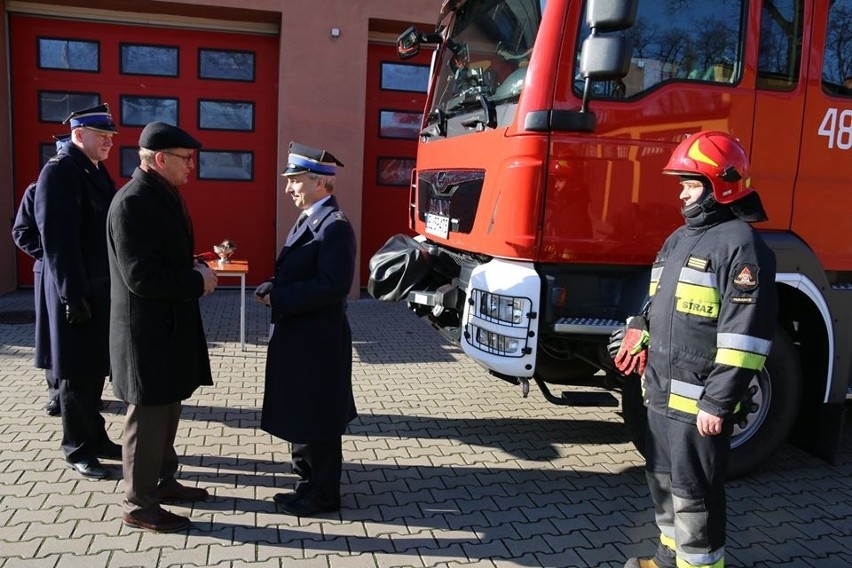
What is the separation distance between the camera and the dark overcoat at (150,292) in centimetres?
307

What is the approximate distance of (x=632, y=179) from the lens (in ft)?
11.7

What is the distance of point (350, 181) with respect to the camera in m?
9.06

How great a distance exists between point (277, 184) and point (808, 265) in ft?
22.7

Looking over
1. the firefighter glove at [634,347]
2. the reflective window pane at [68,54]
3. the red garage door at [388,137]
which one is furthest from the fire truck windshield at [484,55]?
the reflective window pane at [68,54]

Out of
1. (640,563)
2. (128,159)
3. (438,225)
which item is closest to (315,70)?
(128,159)

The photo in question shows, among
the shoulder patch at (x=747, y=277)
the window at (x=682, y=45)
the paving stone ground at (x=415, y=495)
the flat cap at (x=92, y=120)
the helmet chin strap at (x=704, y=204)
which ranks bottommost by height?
the paving stone ground at (x=415, y=495)

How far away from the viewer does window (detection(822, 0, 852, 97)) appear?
386 centimetres

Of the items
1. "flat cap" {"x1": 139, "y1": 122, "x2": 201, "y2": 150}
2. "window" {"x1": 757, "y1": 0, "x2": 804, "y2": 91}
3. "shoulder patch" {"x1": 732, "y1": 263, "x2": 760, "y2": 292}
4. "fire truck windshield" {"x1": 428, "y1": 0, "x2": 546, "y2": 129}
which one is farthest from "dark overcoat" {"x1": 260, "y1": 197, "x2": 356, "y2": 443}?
"window" {"x1": 757, "y1": 0, "x2": 804, "y2": 91}

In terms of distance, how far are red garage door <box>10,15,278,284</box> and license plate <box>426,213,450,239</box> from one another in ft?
17.2

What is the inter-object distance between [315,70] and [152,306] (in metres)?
6.39

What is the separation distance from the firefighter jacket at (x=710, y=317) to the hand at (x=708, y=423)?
22 mm

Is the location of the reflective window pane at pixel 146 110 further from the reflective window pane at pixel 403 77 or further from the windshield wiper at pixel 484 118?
the windshield wiper at pixel 484 118

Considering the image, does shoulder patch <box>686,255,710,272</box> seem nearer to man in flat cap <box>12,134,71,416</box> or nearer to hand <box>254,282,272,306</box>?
hand <box>254,282,272,306</box>

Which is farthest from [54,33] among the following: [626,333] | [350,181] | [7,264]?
[626,333]
